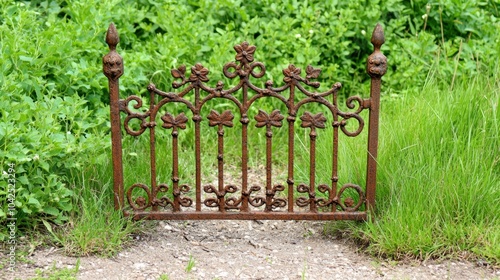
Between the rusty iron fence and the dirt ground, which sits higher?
the rusty iron fence

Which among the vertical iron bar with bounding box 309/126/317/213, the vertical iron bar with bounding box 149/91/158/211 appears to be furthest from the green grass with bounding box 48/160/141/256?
the vertical iron bar with bounding box 309/126/317/213

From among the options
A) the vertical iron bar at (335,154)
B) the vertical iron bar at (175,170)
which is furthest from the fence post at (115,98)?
the vertical iron bar at (335,154)

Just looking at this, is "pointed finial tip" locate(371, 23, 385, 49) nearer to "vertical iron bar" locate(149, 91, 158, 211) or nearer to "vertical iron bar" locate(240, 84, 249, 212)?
"vertical iron bar" locate(240, 84, 249, 212)

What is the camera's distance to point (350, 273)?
419cm

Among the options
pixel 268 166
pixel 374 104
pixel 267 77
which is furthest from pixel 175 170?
pixel 267 77

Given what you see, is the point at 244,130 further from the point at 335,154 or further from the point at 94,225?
the point at 94,225

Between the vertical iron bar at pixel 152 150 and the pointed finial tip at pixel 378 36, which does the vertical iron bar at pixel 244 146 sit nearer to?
the vertical iron bar at pixel 152 150

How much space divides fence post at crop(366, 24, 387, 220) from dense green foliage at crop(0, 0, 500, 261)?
0.15 metres

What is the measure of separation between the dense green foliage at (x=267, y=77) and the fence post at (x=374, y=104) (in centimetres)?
15

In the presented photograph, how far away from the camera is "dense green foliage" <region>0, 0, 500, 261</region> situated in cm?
429

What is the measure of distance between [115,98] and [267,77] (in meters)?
1.80

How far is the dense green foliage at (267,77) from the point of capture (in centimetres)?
429

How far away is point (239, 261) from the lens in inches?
169

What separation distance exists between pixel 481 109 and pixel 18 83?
2638 mm
